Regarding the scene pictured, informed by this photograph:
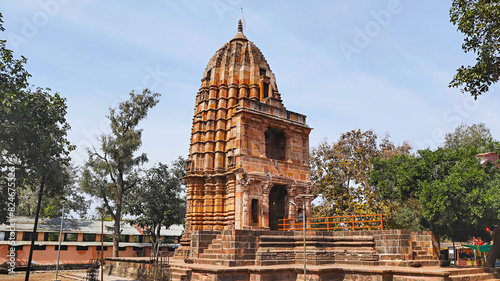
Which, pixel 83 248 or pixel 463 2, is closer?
pixel 463 2

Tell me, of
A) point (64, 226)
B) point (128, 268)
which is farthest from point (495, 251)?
point (64, 226)

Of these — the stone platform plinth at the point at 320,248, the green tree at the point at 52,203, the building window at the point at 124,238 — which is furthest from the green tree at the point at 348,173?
the green tree at the point at 52,203

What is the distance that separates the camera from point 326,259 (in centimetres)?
1753

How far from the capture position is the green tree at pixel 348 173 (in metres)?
31.3

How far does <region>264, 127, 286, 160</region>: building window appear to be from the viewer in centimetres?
2466

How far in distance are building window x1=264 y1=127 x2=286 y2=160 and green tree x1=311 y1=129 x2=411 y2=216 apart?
31.9ft

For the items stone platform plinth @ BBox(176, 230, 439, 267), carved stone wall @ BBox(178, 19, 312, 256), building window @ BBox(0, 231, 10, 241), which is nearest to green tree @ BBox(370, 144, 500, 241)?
stone platform plinth @ BBox(176, 230, 439, 267)

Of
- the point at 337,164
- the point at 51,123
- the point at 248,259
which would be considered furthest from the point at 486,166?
the point at 51,123

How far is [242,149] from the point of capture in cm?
2180

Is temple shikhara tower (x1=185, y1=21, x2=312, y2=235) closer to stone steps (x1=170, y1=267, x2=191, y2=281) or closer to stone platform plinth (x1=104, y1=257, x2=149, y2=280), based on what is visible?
stone platform plinth (x1=104, y1=257, x2=149, y2=280)

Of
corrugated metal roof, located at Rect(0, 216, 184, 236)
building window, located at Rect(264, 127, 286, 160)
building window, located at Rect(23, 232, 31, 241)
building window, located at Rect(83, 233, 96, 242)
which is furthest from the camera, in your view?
building window, located at Rect(83, 233, 96, 242)

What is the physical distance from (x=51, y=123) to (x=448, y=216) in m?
25.2

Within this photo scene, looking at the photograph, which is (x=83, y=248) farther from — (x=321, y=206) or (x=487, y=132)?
(x=487, y=132)

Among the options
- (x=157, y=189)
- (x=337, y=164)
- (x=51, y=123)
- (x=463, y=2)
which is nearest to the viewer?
(x=463, y=2)
